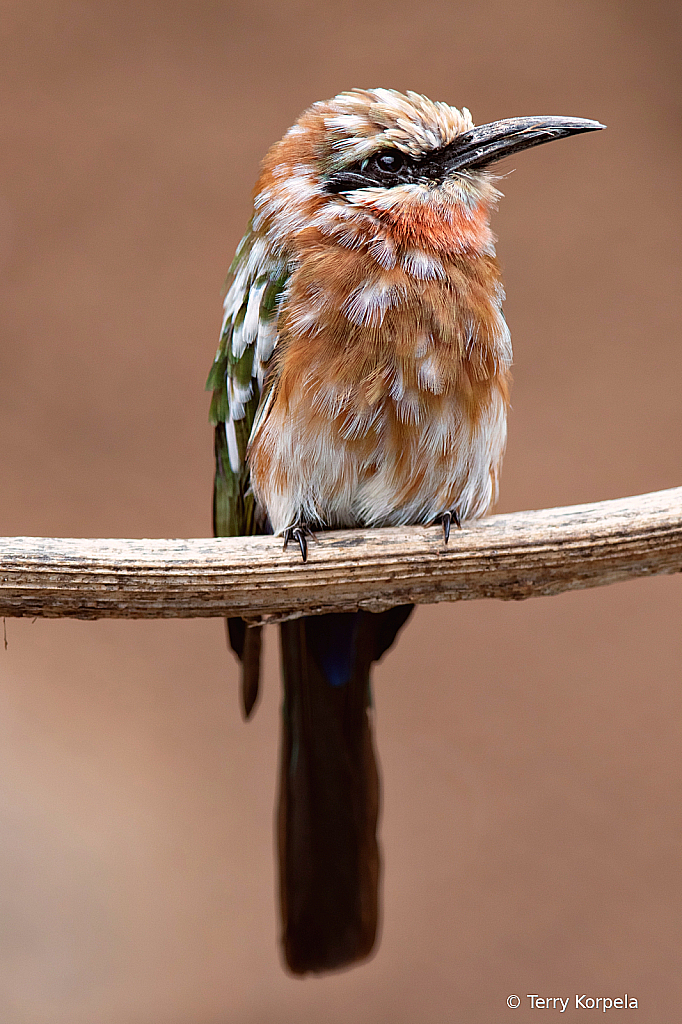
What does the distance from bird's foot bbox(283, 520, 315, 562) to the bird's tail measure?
11.5 inches

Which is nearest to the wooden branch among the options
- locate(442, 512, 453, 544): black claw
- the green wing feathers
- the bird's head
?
locate(442, 512, 453, 544): black claw

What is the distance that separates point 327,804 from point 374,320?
787 millimetres

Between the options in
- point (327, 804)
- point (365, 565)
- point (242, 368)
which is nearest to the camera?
point (365, 565)

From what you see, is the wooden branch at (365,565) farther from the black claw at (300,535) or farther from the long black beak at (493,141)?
the long black beak at (493,141)

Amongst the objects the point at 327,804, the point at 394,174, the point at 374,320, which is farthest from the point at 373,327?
the point at 327,804

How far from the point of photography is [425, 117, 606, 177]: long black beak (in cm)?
107

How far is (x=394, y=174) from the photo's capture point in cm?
106

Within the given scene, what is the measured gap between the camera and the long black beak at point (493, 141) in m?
1.07

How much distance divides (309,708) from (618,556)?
569mm

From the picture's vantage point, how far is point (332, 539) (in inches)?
41.6

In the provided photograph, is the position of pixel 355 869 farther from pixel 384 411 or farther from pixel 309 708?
pixel 384 411

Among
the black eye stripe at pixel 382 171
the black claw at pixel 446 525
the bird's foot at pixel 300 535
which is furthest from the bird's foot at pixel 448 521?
the black eye stripe at pixel 382 171

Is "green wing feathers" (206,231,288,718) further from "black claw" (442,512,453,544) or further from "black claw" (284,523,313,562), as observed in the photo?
"black claw" (442,512,453,544)

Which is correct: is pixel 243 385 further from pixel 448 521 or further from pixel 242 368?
pixel 448 521
